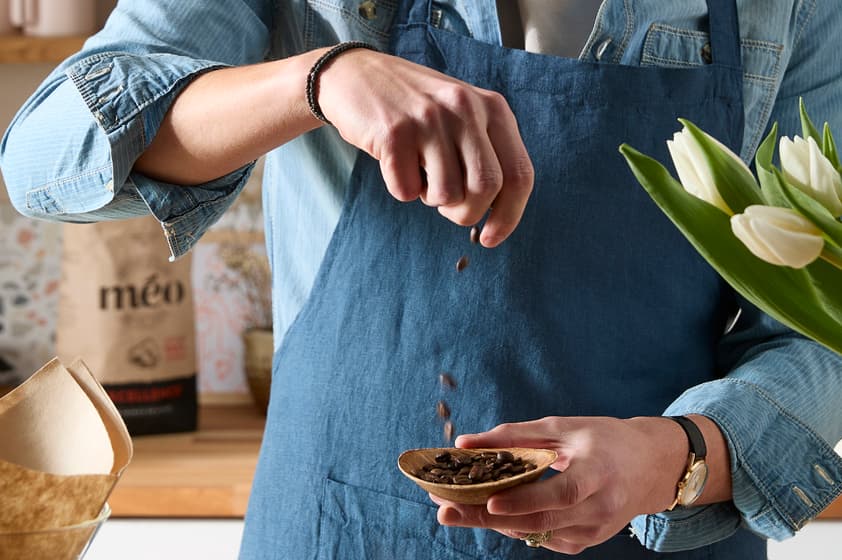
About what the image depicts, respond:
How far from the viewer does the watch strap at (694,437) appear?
0.79 m

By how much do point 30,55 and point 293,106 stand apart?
132cm

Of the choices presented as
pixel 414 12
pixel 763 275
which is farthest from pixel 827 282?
pixel 414 12

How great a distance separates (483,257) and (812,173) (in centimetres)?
45

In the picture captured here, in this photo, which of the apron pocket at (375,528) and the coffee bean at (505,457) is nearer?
the coffee bean at (505,457)

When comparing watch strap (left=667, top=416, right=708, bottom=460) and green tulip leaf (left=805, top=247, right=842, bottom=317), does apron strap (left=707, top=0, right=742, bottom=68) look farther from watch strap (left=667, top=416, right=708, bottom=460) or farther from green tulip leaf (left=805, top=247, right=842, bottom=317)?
green tulip leaf (left=805, top=247, right=842, bottom=317)

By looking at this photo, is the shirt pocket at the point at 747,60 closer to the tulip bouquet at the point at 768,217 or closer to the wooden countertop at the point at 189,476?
the tulip bouquet at the point at 768,217

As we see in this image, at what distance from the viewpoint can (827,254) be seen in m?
0.45

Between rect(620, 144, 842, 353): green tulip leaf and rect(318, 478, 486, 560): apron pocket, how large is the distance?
460 mm

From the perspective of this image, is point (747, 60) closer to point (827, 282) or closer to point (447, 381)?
point (447, 381)

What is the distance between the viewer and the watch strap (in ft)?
2.58

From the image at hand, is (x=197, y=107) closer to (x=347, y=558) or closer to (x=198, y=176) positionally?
(x=198, y=176)

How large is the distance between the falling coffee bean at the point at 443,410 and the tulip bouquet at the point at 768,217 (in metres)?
0.43

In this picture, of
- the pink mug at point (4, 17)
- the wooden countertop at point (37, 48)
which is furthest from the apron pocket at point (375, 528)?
the pink mug at point (4, 17)

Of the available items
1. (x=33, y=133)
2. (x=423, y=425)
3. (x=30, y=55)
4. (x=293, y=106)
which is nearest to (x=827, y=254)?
(x=293, y=106)
